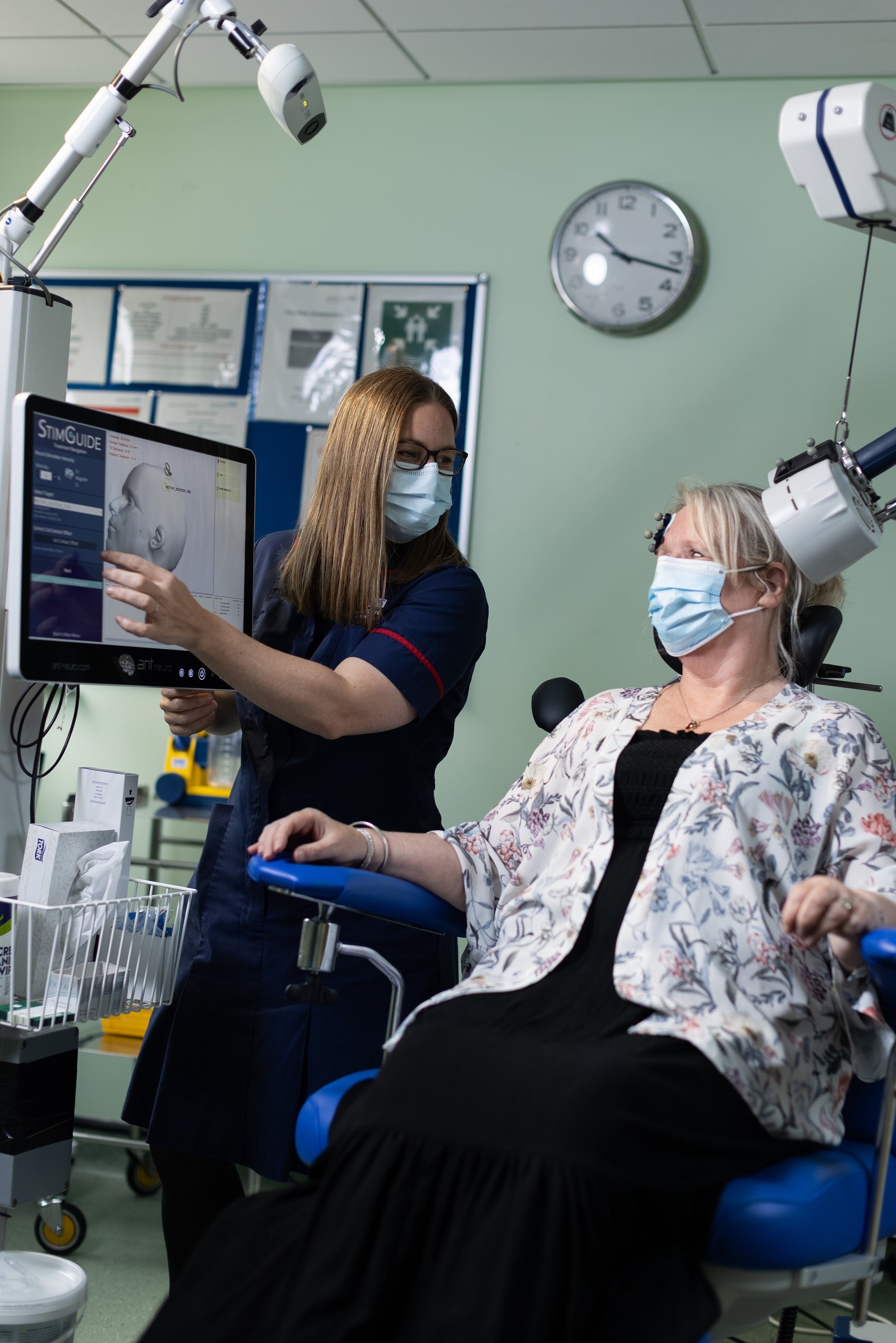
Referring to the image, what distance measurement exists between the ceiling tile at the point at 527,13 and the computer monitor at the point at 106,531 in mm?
1555

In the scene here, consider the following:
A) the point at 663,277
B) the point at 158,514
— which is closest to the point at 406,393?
the point at 158,514

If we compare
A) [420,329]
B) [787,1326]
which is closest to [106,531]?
[787,1326]

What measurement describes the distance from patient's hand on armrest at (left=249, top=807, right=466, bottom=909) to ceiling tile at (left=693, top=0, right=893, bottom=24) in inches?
76.7

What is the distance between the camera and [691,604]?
5.56ft

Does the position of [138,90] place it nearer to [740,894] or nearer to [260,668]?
[260,668]

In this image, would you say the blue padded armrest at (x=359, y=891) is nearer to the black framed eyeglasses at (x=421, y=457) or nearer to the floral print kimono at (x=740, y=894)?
the floral print kimono at (x=740, y=894)

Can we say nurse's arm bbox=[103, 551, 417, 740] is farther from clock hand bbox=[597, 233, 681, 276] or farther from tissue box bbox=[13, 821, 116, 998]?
clock hand bbox=[597, 233, 681, 276]

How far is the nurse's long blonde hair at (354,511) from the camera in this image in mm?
1750

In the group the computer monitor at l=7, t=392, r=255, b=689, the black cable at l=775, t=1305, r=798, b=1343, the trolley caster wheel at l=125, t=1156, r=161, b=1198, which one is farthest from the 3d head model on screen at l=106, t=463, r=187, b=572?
the trolley caster wheel at l=125, t=1156, r=161, b=1198

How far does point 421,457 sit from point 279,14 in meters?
1.59

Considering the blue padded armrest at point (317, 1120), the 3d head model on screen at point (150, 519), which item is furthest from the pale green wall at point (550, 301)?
the blue padded armrest at point (317, 1120)

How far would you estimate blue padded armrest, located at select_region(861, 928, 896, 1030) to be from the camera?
3.99 ft

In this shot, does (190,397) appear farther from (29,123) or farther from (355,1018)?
(355,1018)

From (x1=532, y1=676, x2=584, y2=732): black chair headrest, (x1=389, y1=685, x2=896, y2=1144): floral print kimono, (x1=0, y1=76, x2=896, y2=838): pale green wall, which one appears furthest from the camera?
(x1=0, y1=76, x2=896, y2=838): pale green wall
